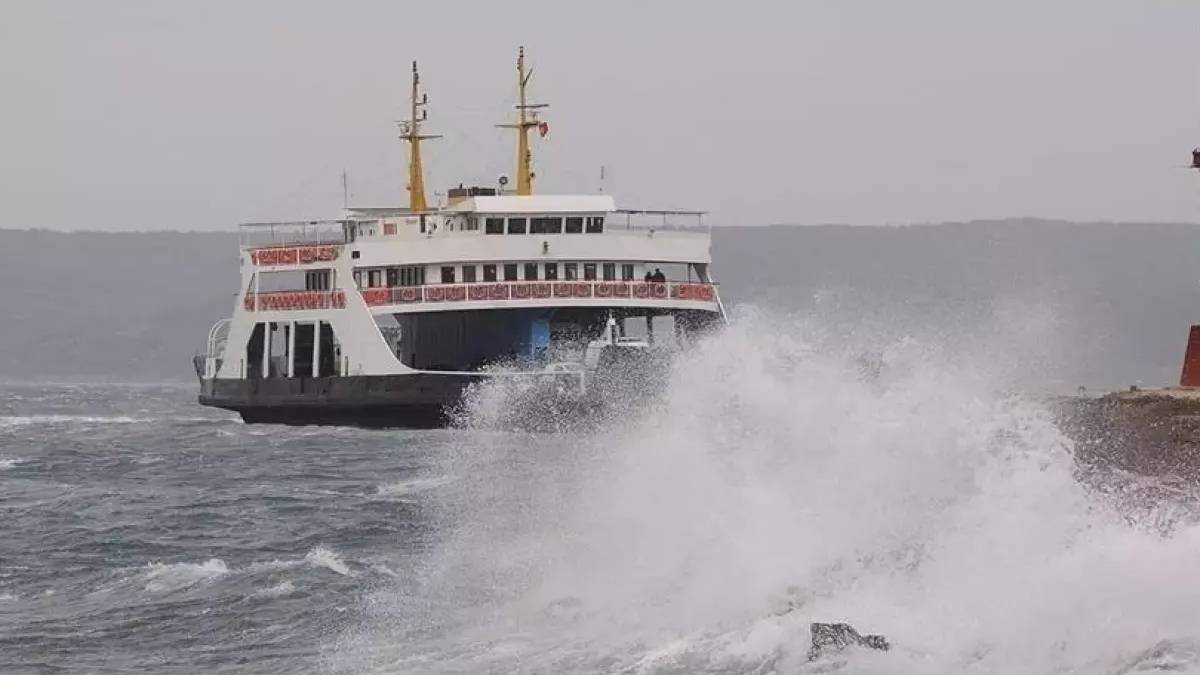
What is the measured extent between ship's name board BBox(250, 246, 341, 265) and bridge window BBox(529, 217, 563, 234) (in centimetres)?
540

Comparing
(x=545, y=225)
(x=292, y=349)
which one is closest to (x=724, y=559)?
(x=545, y=225)

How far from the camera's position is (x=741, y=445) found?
25.8 m

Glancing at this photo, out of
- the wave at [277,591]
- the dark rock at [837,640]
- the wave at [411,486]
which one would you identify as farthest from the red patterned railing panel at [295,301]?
the dark rock at [837,640]

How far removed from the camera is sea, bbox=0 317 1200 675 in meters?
18.6

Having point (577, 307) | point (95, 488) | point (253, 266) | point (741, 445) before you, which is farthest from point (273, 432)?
point (741, 445)

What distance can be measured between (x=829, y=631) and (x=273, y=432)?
43252 mm

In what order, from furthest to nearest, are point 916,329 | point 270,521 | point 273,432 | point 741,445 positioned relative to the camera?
point 273,432 < point 916,329 < point 270,521 < point 741,445

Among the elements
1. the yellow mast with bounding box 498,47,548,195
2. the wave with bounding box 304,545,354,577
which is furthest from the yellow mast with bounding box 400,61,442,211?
the wave with bounding box 304,545,354,577

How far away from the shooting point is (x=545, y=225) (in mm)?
55969

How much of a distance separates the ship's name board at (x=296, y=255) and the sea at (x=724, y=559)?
23.2m

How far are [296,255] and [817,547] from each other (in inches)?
1538

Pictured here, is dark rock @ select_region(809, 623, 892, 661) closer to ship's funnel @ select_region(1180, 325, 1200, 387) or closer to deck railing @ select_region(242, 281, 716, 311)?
ship's funnel @ select_region(1180, 325, 1200, 387)

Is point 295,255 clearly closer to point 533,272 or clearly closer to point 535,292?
point 533,272

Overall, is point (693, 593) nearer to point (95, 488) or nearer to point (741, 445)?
point (741, 445)
